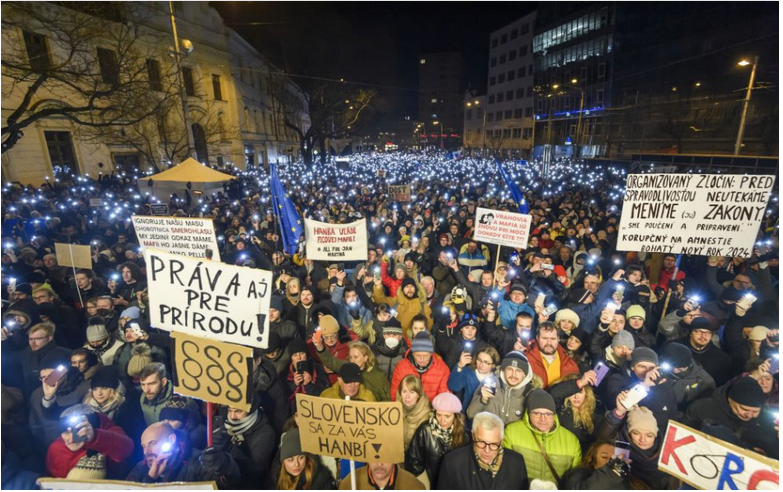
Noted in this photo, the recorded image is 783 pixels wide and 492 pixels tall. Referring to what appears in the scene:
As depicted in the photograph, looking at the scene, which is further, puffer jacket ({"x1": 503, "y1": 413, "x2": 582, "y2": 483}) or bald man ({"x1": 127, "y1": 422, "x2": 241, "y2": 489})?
puffer jacket ({"x1": 503, "y1": 413, "x2": 582, "y2": 483})

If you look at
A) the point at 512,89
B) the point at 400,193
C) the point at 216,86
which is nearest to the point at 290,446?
the point at 400,193

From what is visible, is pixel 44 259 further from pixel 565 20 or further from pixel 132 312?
pixel 565 20

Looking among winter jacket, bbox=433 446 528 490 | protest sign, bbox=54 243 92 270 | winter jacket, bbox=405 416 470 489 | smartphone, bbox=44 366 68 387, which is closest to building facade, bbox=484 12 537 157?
protest sign, bbox=54 243 92 270

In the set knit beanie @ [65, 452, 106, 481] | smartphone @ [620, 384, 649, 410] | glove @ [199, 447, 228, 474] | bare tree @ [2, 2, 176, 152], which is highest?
bare tree @ [2, 2, 176, 152]

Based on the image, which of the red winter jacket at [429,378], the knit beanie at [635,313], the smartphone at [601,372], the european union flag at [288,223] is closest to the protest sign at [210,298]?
the red winter jacket at [429,378]

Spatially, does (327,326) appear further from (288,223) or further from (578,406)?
(288,223)

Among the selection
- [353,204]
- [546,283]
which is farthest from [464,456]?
[353,204]

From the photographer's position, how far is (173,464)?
9.76 ft

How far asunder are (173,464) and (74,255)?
5.20 meters

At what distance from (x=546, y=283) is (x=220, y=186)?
54.9ft

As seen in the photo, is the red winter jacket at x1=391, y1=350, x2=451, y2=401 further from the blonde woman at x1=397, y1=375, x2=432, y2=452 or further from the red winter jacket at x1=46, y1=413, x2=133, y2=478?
the red winter jacket at x1=46, y1=413, x2=133, y2=478

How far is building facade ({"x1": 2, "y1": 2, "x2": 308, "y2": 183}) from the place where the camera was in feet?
49.3

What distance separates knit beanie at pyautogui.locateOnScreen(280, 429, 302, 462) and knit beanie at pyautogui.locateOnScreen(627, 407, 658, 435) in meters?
2.72

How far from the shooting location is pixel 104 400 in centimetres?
362
